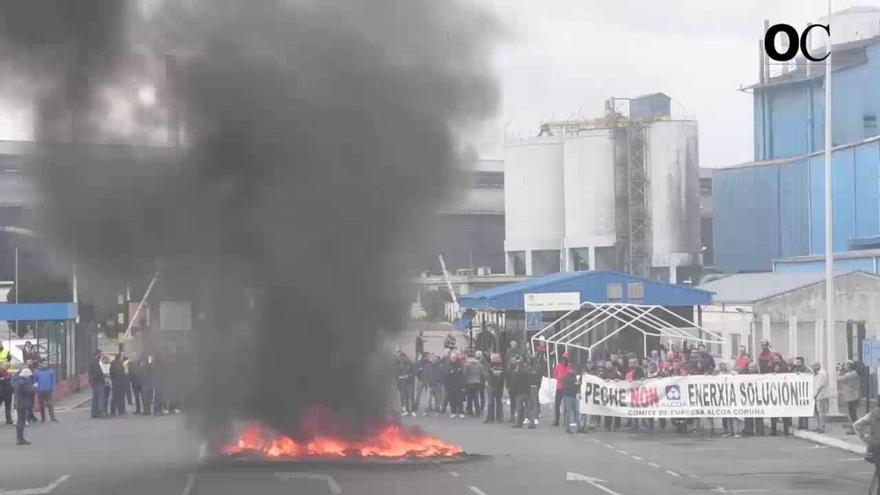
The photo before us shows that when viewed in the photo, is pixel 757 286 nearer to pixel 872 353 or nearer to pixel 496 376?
pixel 496 376

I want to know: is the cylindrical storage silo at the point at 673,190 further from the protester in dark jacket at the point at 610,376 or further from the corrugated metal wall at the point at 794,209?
the protester in dark jacket at the point at 610,376

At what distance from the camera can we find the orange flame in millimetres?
20984

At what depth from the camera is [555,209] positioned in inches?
2645

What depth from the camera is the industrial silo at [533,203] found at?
219ft

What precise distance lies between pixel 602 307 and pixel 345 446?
15.6 meters

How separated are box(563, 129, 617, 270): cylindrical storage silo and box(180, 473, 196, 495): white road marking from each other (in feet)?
157

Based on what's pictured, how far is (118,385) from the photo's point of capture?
3325cm

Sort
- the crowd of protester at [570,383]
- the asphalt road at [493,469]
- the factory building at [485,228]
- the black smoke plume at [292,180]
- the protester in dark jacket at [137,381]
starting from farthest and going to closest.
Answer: the factory building at [485,228]
the protester in dark jacket at [137,381]
the crowd of protester at [570,383]
the black smoke plume at [292,180]
the asphalt road at [493,469]

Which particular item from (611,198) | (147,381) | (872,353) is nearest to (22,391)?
(147,381)

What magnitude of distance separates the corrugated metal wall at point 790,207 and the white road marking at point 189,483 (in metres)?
35.7

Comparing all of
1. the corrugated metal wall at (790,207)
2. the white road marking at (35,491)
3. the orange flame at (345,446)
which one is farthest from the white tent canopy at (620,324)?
the white road marking at (35,491)

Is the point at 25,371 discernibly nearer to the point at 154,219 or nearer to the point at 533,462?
the point at 154,219

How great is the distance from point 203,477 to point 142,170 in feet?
14.8

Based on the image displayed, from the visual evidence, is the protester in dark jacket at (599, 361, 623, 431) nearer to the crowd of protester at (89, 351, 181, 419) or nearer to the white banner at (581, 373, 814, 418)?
the white banner at (581, 373, 814, 418)
